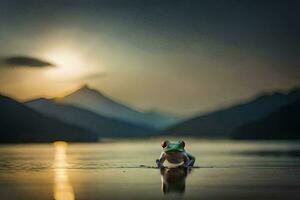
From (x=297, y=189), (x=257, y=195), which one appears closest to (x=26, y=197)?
(x=257, y=195)

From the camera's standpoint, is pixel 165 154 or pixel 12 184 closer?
pixel 12 184

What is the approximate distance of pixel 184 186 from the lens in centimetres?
2172

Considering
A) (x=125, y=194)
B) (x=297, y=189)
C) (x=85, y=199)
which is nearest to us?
(x=85, y=199)

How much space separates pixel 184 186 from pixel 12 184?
645cm

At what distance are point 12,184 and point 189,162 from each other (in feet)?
51.8

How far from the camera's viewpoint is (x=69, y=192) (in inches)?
772

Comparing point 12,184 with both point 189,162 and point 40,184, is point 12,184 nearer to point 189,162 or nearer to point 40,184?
point 40,184

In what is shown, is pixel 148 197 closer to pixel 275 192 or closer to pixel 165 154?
pixel 275 192

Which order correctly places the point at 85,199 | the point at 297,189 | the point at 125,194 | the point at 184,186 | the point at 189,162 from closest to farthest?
the point at 85,199 → the point at 125,194 → the point at 297,189 → the point at 184,186 → the point at 189,162

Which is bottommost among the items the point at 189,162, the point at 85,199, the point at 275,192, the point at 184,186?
the point at 85,199

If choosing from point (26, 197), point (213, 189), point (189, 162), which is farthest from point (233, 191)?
point (189, 162)

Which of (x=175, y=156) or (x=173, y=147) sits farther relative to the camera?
(x=175, y=156)

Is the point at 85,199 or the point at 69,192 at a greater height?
the point at 69,192

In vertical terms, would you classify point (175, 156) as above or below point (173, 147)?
below
